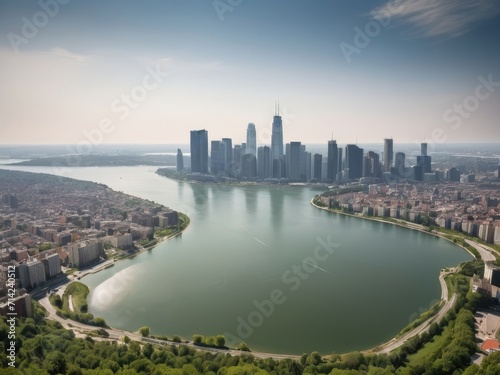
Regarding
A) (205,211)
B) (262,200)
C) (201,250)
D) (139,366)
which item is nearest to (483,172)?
(262,200)

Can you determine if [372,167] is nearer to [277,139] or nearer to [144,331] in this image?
[277,139]

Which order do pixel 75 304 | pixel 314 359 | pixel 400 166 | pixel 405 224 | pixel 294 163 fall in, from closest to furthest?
pixel 314 359, pixel 75 304, pixel 405 224, pixel 400 166, pixel 294 163

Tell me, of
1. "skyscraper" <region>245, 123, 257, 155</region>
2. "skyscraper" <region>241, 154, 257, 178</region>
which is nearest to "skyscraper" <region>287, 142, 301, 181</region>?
"skyscraper" <region>241, 154, 257, 178</region>

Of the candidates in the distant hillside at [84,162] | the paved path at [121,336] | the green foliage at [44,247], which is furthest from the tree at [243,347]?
the distant hillside at [84,162]

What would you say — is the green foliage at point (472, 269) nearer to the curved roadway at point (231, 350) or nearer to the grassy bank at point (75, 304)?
the curved roadway at point (231, 350)

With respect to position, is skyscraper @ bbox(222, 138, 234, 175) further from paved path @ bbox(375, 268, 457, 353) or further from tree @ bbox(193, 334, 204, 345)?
tree @ bbox(193, 334, 204, 345)

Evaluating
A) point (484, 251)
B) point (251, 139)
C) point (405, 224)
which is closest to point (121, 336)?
point (484, 251)
